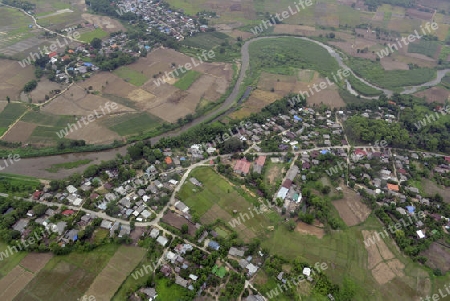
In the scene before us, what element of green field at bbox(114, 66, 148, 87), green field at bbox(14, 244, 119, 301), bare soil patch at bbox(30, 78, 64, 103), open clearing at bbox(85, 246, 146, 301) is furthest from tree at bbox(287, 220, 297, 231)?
bare soil patch at bbox(30, 78, 64, 103)

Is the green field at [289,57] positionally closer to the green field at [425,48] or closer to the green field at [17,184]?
the green field at [425,48]

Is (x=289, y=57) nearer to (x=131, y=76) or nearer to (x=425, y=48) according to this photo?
(x=131, y=76)

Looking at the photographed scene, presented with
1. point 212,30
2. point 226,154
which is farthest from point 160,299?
point 212,30

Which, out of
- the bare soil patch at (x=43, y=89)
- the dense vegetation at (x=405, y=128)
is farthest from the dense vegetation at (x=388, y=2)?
the bare soil patch at (x=43, y=89)

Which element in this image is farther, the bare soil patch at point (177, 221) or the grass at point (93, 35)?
the grass at point (93, 35)

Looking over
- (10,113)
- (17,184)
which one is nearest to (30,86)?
(10,113)

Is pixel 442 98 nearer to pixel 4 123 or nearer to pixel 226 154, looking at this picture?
pixel 226 154

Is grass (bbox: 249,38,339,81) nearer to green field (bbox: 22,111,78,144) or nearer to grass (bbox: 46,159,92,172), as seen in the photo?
green field (bbox: 22,111,78,144)

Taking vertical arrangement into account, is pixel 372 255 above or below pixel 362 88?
below
